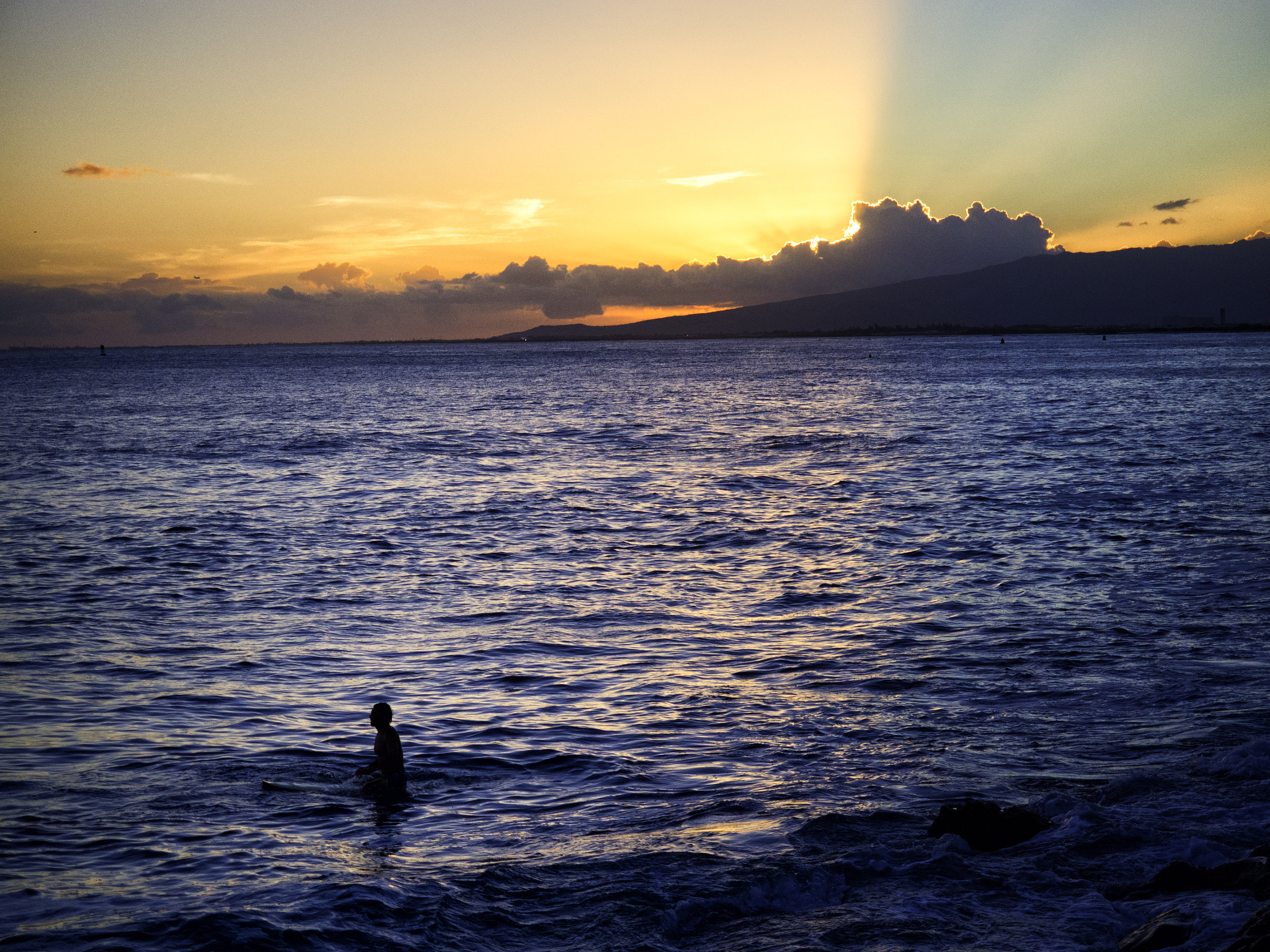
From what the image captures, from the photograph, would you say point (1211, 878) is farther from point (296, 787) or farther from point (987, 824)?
point (296, 787)

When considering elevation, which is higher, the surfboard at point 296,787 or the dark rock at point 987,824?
the dark rock at point 987,824

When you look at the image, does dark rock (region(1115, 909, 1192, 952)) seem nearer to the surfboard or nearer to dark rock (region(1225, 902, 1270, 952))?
dark rock (region(1225, 902, 1270, 952))

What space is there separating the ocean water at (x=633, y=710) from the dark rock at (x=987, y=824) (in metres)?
0.15

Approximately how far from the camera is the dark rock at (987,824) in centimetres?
948

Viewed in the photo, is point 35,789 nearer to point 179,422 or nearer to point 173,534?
point 173,534

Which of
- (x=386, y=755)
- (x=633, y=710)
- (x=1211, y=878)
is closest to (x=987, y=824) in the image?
(x=1211, y=878)

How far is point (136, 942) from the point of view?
8211 millimetres

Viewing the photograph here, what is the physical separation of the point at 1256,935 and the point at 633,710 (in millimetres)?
8371

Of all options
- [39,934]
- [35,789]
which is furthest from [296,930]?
[35,789]

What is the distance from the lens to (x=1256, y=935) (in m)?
6.60

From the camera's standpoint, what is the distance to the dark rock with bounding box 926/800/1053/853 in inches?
373

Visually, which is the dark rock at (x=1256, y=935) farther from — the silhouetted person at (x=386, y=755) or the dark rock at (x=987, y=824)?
the silhouetted person at (x=386, y=755)

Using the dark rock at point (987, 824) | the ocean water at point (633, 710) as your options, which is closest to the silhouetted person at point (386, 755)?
the ocean water at point (633, 710)

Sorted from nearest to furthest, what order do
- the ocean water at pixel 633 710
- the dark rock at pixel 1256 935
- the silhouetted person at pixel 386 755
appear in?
the dark rock at pixel 1256 935 < the ocean water at pixel 633 710 < the silhouetted person at pixel 386 755
